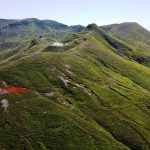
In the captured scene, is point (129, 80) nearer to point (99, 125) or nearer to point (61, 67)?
point (61, 67)

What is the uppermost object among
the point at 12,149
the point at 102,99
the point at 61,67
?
the point at 61,67

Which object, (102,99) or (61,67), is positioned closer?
(102,99)

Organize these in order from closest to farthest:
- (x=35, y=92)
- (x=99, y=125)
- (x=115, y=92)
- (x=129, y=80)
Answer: (x=99, y=125), (x=35, y=92), (x=115, y=92), (x=129, y=80)

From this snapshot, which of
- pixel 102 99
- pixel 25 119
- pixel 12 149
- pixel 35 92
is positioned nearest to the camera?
pixel 12 149

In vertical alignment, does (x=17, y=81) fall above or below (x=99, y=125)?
above

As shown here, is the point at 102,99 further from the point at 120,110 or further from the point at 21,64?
the point at 21,64

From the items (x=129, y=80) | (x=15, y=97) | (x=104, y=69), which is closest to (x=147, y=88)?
(x=129, y=80)
